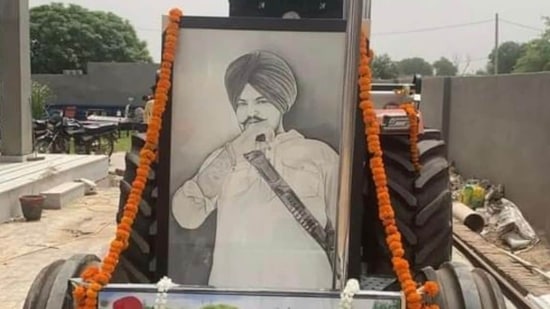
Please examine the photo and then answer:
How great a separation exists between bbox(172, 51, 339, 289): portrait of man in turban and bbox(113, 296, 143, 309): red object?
0.51 meters

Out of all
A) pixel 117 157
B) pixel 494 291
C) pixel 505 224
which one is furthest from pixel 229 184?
pixel 117 157

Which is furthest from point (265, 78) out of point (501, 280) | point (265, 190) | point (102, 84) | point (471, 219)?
point (102, 84)

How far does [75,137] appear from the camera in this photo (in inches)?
596

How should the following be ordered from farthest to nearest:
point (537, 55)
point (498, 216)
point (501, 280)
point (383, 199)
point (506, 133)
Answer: point (537, 55) < point (506, 133) < point (498, 216) < point (501, 280) < point (383, 199)

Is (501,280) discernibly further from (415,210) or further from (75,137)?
(75,137)

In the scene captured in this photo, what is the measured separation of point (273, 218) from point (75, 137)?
12802 millimetres

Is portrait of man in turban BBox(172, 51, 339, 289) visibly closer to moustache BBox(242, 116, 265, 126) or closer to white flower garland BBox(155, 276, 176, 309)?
moustache BBox(242, 116, 265, 126)

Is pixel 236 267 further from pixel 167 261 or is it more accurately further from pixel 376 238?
pixel 376 238

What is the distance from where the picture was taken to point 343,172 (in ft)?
8.08

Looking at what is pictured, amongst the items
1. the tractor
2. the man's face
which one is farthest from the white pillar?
the man's face

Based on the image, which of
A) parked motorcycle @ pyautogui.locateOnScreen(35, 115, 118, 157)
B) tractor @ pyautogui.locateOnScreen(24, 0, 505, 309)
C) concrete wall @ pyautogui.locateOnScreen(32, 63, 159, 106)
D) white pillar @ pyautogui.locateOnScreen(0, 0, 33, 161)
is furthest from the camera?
concrete wall @ pyautogui.locateOnScreen(32, 63, 159, 106)

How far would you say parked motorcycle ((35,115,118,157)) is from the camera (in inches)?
559

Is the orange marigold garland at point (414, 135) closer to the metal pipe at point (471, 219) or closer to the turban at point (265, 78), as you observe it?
the turban at point (265, 78)

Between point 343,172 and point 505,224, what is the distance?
685 cm
